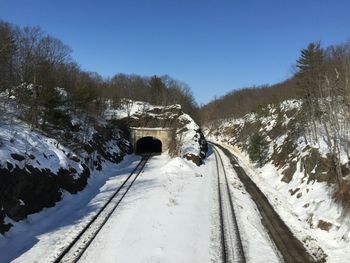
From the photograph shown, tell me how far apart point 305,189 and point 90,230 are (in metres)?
15.4

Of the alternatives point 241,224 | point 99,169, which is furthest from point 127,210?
point 99,169

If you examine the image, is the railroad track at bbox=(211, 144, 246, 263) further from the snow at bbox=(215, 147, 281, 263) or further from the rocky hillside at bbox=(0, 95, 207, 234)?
the rocky hillside at bbox=(0, 95, 207, 234)

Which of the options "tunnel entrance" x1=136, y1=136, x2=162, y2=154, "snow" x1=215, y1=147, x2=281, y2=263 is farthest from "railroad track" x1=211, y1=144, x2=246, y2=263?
"tunnel entrance" x1=136, y1=136, x2=162, y2=154

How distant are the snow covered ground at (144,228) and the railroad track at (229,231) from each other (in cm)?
37

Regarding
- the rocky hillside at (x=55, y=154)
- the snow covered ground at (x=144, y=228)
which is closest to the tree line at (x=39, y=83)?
the rocky hillside at (x=55, y=154)

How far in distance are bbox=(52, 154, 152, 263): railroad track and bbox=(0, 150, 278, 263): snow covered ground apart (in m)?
0.29

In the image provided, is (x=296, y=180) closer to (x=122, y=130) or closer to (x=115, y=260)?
(x=115, y=260)

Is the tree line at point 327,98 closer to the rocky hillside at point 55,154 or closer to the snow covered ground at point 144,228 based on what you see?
the snow covered ground at point 144,228

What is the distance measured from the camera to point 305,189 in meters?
26.2

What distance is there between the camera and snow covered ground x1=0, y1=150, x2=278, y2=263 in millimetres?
15203

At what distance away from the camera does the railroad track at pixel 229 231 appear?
15.5 meters

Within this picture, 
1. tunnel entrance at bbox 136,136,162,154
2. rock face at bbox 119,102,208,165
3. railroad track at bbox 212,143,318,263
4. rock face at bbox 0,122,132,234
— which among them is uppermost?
rock face at bbox 119,102,208,165

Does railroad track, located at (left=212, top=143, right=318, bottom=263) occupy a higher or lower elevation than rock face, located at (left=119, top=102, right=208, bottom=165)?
lower

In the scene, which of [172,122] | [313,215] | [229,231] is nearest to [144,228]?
[229,231]
